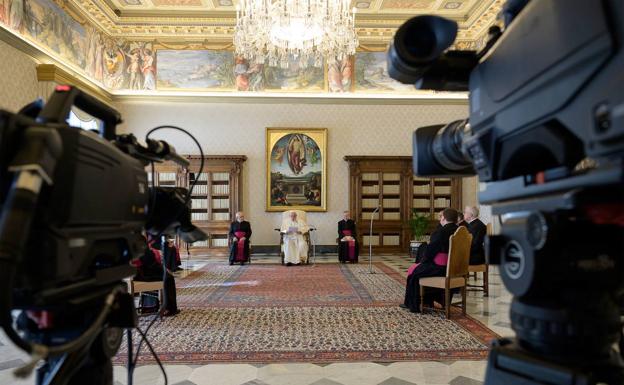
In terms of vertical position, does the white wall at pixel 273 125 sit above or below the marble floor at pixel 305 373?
above

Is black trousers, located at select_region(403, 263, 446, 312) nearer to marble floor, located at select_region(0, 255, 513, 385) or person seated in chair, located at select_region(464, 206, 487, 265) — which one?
person seated in chair, located at select_region(464, 206, 487, 265)

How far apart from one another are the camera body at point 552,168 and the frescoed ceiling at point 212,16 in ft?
38.0

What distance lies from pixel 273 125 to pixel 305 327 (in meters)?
9.13

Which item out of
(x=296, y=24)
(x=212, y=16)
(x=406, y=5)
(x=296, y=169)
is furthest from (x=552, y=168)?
(x=212, y=16)

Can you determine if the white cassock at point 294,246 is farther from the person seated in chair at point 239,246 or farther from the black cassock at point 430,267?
the black cassock at point 430,267

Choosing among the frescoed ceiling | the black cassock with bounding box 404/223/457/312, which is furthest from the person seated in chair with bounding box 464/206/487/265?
the frescoed ceiling

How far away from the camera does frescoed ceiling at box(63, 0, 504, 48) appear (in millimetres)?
11445

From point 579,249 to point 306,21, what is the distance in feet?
26.1

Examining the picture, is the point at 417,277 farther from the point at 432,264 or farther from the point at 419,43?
the point at 419,43

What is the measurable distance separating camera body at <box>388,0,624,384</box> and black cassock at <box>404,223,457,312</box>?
183 inches

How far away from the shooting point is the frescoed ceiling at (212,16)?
37.6 feet

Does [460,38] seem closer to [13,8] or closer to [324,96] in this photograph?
[324,96]

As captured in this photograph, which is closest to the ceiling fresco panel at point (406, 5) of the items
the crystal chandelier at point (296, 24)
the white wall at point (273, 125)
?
the white wall at point (273, 125)

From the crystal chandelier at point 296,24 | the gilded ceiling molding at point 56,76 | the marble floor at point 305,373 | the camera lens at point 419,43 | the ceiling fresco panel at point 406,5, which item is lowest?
the marble floor at point 305,373
